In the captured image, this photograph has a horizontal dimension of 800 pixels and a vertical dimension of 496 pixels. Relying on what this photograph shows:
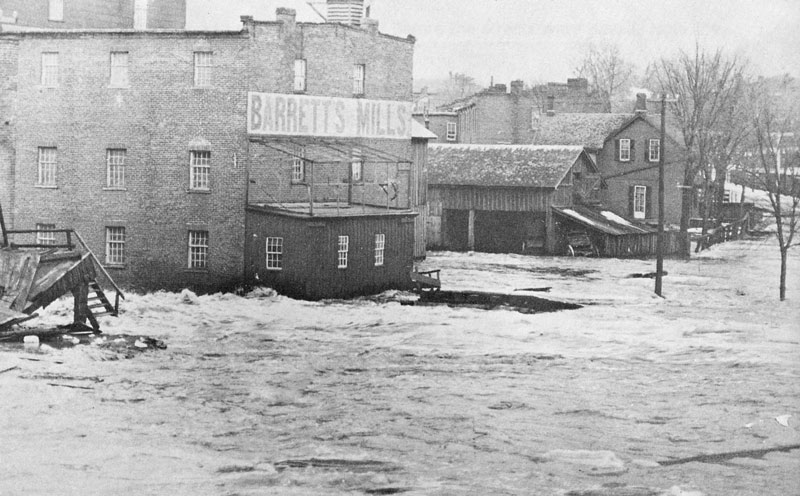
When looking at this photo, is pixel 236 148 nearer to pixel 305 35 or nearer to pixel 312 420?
pixel 305 35

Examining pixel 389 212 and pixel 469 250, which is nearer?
pixel 389 212

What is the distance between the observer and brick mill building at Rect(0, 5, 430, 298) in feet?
107

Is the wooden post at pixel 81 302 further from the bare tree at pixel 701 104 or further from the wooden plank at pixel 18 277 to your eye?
the bare tree at pixel 701 104

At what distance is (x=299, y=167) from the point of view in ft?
117

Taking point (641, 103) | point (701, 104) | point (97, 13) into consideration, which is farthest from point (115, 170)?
point (641, 103)

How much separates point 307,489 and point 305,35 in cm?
2374

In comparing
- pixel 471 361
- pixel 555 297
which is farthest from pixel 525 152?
pixel 471 361

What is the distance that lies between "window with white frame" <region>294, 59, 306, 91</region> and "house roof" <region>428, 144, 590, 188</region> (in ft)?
65.8

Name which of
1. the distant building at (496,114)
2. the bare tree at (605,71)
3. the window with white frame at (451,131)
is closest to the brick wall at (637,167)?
the distant building at (496,114)

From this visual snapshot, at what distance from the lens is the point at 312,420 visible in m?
17.8

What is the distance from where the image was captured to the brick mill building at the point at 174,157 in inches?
1286

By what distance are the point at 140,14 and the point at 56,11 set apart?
3623 mm

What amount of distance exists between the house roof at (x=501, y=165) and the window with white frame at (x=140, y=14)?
53.8 feet

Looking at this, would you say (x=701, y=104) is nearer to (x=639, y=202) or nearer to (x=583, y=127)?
(x=639, y=202)
